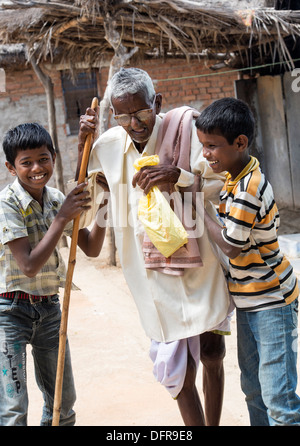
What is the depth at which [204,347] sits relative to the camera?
271 centimetres

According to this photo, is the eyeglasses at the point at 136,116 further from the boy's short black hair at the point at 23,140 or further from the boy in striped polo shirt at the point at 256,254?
the boy's short black hair at the point at 23,140

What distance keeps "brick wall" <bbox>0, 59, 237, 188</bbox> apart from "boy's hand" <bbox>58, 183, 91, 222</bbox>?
8901mm

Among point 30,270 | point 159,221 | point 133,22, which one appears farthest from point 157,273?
point 133,22

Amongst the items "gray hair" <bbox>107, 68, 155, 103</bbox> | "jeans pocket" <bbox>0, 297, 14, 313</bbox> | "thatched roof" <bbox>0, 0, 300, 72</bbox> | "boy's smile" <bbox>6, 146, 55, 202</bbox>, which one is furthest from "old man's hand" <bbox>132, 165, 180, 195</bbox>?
"thatched roof" <bbox>0, 0, 300, 72</bbox>

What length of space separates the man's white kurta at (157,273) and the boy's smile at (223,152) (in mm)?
85

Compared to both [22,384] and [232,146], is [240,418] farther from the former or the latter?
[232,146]

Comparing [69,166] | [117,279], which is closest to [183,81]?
[69,166]

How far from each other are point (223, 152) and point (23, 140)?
85cm

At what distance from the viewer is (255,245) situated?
2297mm

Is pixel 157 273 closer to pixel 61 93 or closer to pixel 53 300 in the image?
pixel 53 300

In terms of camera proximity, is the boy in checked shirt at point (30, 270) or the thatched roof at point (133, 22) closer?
the boy in checked shirt at point (30, 270)

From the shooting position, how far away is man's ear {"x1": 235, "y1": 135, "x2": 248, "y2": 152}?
7.52 ft

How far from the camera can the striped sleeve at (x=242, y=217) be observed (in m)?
2.20

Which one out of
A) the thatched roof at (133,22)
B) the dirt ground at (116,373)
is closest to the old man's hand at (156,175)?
the dirt ground at (116,373)
